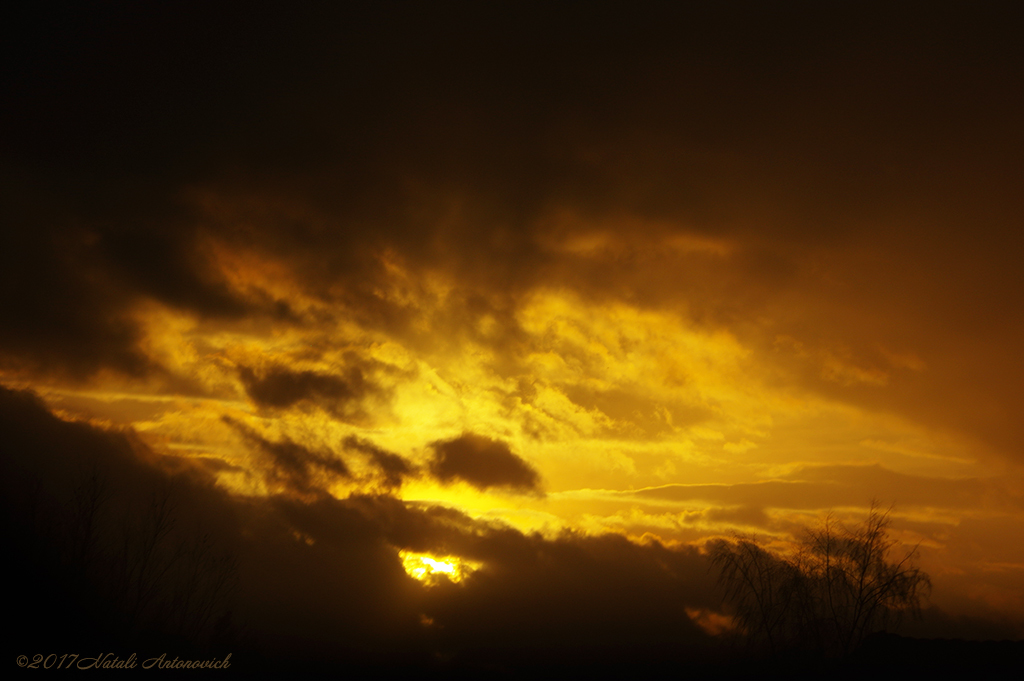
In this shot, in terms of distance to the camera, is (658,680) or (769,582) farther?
(658,680)

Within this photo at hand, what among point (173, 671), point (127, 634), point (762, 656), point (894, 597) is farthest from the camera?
point (173, 671)

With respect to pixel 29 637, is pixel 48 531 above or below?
above

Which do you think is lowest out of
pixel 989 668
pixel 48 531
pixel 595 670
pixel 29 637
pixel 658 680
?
pixel 595 670

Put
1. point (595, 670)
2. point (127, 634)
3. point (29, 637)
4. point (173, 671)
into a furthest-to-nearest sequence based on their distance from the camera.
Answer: point (595, 670) → point (173, 671) → point (127, 634) → point (29, 637)

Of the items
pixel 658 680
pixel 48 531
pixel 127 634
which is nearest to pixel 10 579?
pixel 48 531

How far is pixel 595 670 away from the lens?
175m

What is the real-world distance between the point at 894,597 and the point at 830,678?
10.2m

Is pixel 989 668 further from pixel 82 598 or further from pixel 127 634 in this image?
pixel 82 598


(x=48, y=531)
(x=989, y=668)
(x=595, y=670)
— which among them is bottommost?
(x=595, y=670)

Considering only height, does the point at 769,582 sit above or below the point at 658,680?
above

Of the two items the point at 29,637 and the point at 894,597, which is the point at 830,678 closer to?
the point at 894,597

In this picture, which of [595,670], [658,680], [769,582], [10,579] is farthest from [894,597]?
[595,670]

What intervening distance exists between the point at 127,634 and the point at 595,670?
155 m

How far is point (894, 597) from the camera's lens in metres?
37.6
